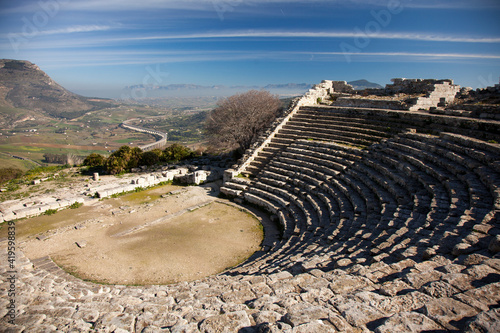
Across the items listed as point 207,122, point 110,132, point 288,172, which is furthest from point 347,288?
point 110,132

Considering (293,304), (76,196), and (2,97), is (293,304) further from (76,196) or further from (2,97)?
(2,97)

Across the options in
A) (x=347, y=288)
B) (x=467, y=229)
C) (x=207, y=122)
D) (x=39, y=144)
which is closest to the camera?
(x=347, y=288)

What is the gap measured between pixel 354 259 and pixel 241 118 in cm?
1786

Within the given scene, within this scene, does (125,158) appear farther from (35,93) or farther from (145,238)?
(35,93)

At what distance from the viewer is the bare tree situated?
22.2 m

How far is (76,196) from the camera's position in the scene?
14492 mm

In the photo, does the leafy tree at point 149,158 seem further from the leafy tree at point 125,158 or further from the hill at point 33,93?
the hill at point 33,93

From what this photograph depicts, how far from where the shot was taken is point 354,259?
19.2 ft

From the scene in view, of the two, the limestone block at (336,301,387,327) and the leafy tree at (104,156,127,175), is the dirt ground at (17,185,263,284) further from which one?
the limestone block at (336,301,387,327)

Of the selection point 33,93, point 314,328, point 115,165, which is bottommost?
point 115,165

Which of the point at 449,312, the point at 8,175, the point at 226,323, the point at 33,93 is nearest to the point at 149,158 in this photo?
the point at 8,175

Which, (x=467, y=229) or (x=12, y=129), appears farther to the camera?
(x=12, y=129)

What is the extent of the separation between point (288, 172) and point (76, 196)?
11.7 metres

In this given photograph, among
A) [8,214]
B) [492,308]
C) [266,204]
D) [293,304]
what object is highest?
[492,308]
